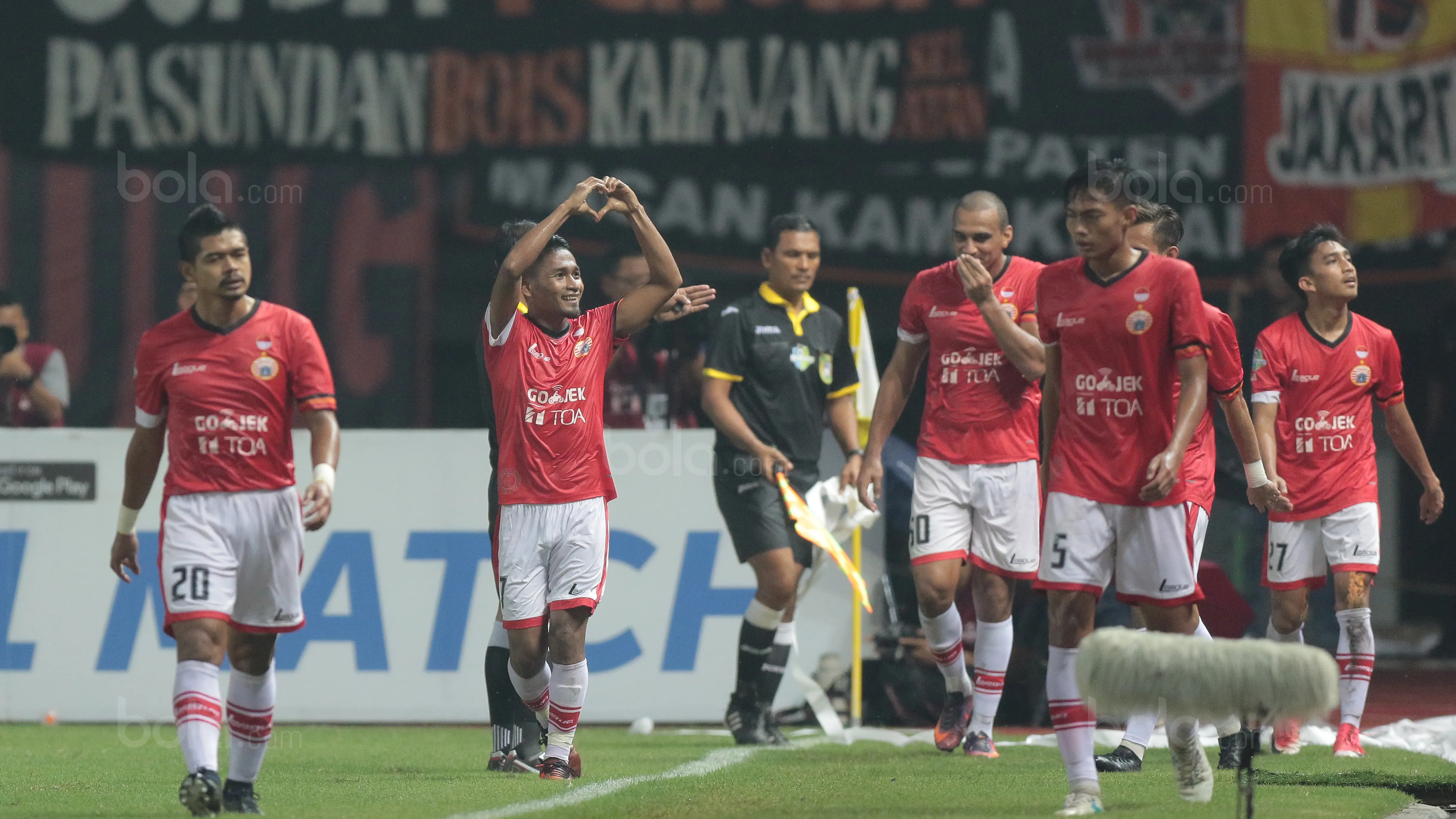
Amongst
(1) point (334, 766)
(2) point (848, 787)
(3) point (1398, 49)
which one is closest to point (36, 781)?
(1) point (334, 766)

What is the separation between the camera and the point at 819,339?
9.10 metres

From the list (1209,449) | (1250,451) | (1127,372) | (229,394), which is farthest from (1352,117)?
(229,394)

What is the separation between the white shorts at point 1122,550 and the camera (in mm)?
6000

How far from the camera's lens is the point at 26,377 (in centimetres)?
1079

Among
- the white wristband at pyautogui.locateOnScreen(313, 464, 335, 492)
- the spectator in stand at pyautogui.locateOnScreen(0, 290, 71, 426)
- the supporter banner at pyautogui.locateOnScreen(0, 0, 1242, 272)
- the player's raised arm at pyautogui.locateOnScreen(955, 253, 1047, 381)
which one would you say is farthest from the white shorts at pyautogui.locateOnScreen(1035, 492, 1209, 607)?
the spectator in stand at pyautogui.locateOnScreen(0, 290, 71, 426)

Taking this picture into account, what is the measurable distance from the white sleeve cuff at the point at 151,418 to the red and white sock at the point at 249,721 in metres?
0.87

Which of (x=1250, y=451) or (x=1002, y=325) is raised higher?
(x=1002, y=325)

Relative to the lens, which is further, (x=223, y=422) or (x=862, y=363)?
(x=862, y=363)

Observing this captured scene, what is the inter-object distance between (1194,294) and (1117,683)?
166 centimetres

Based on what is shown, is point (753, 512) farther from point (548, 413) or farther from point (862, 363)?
point (548, 413)

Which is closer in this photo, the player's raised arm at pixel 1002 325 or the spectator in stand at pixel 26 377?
the player's raised arm at pixel 1002 325

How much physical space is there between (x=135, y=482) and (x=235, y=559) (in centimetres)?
53

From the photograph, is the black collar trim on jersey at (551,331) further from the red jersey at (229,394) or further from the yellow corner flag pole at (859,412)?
the yellow corner flag pole at (859,412)

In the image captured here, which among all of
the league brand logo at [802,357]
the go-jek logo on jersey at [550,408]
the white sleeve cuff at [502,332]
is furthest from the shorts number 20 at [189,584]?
the league brand logo at [802,357]
